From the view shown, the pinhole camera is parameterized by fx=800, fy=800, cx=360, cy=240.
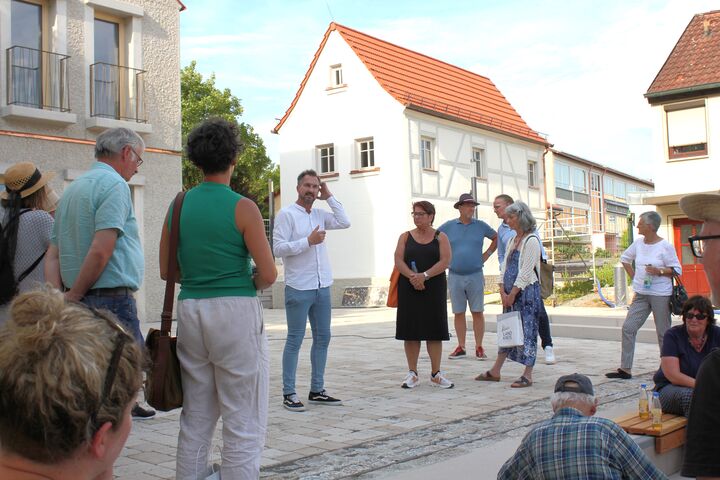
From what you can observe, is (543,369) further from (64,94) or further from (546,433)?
(64,94)

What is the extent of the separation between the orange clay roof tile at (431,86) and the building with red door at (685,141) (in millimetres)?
7647

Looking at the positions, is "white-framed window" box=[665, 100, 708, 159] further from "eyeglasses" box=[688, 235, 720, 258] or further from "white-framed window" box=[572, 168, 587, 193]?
"white-framed window" box=[572, 168, 587, 193]

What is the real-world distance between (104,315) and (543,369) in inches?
317

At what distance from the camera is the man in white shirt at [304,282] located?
643 centimetres

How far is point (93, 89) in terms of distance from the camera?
15.4 meters

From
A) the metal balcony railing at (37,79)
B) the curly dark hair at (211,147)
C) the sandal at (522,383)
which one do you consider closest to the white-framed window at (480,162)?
the metal balcony railing at (37,79)

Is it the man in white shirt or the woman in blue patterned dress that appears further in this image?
the woman in blue patterned dress

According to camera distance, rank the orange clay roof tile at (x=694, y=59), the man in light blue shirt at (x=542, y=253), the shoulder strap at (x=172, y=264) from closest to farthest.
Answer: the shoulder strap at (x=172, y=264) < the man in light blue shirt at (x=542, y=253) < the orange clay roof tile at (x=694, y=59)

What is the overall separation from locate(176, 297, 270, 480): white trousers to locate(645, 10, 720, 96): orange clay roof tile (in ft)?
74.5

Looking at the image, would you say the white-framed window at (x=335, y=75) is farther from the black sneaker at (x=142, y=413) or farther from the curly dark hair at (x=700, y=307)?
the curly dark hair at (x=700, y=307)

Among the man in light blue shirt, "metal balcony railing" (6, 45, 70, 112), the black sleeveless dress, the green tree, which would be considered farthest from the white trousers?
the green tree

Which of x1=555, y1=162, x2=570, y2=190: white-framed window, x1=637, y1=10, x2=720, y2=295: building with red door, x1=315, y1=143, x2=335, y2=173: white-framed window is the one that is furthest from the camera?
x1=555, y1=162, x2=570, y2=190: white-framed window

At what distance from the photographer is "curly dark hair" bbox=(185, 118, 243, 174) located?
13.4ft

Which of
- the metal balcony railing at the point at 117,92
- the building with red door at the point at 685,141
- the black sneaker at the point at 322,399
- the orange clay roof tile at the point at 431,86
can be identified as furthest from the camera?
the orange clay roof tile at the point at 431,86
